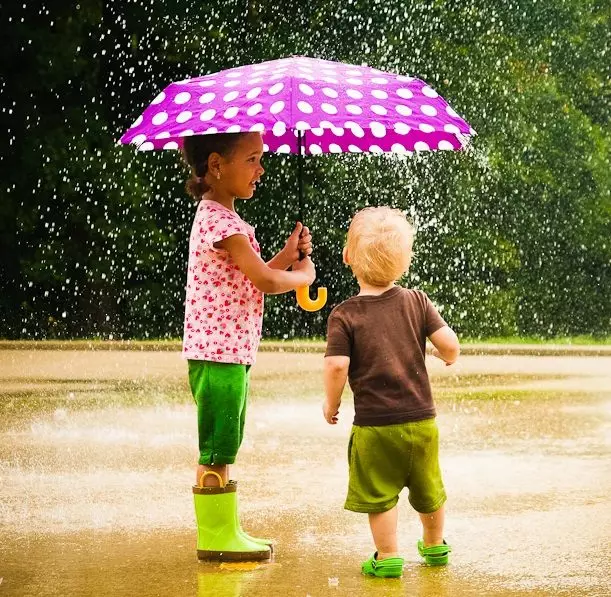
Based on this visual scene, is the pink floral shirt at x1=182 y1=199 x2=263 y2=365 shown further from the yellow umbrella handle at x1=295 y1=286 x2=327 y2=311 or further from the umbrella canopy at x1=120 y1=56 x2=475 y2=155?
the umbrella canopy at x1=120 y1=56 x2=475 y2=155

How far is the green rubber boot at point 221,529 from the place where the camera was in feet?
16.6

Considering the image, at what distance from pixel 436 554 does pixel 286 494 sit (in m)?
1.80

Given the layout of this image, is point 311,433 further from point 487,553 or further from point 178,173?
point 178,173

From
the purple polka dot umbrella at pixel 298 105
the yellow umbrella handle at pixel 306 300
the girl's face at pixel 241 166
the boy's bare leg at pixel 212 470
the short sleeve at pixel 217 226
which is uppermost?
the purple polka dot umbrella at pixel 298 105

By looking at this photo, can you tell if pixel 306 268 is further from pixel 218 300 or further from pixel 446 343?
pixel 446 343

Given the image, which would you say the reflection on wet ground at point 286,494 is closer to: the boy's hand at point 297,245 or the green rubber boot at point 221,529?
the green rubber boot at point 221,529

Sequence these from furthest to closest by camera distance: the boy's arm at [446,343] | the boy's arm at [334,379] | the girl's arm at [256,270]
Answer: the girl's arm at [256,270] < the boy's arm at [446,343] < the boy's arm at [334,379]

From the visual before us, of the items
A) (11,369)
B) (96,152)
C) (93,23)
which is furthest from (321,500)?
(93,23)

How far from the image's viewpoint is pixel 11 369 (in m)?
14.7

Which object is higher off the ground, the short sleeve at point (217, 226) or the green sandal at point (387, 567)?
the short sleeve at point (217, 226)

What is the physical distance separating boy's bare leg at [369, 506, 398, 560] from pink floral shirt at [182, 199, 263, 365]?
0.73 meters

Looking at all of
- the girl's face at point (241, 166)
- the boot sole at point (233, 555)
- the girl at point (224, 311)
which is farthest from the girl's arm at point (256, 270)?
the boot sole at point (233, 555)

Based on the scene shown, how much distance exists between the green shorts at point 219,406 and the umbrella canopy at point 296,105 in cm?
83

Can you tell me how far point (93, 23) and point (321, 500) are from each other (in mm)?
19394
